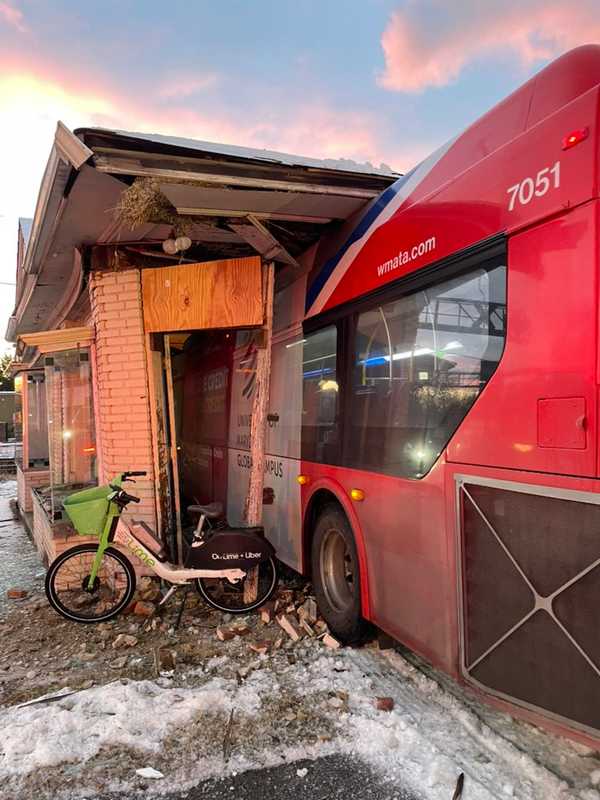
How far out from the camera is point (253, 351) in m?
5.63

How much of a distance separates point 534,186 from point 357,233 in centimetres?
180

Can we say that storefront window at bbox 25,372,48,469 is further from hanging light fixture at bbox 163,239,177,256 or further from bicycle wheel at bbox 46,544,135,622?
hanging light fixture at bbox 163,239,177,256

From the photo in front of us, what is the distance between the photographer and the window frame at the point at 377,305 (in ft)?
8.59

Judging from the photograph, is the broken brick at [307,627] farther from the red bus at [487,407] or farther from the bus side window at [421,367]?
the bus side window at [421,367]

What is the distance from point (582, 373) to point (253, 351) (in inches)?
153

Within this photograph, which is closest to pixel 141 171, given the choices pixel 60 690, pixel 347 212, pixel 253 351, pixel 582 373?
pixel 347 212

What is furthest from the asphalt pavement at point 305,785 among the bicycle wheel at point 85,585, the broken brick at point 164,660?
the bicycle wheel at point 85,585

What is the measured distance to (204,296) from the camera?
16.5 feet

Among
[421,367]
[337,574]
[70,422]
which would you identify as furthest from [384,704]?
[70,422]

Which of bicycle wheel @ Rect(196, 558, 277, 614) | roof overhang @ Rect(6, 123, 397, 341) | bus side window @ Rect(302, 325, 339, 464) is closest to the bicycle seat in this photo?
bicycle wheel @ Rect(196, 558, 277, 614)

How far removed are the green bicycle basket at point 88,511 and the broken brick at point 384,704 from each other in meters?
2.69

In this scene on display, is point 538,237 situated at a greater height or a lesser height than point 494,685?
greater

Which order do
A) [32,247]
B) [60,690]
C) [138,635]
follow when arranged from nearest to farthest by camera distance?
[60,690] < [138,635] < [32,247]

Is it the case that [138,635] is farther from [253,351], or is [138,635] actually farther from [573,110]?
[573,110]
